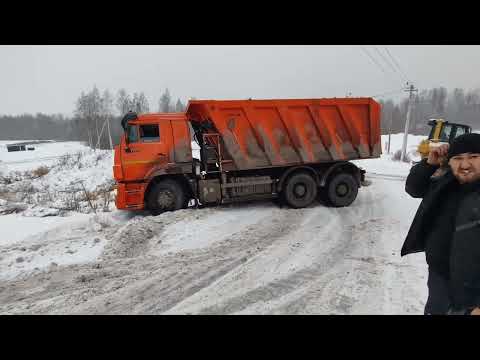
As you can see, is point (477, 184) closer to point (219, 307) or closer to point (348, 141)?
point (219, 307)

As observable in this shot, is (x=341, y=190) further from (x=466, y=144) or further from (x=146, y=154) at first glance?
(x=466, y=144)

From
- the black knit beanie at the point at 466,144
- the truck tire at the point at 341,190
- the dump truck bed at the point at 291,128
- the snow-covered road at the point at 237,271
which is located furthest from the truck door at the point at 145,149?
the black knit beanie at the point at 466,144

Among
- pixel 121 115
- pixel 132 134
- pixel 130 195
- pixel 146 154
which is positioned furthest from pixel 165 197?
pixel 121 115

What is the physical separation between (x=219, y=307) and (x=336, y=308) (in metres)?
1.30

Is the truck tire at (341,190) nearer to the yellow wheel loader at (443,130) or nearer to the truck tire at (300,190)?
the truck tire at (300,190)

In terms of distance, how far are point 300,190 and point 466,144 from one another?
536cm

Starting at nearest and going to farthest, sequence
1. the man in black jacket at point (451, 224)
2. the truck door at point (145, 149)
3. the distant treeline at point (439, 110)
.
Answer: the man in black jacket at point (451, 224) → the truck door at point (145, 149) → the distant treeline at point (439, 110)

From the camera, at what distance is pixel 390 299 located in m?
3.24

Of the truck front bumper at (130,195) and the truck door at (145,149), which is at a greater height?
the truck door at (145,149)

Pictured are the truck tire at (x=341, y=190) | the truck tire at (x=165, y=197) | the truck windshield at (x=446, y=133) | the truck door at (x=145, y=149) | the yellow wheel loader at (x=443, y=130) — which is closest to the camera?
the truck door at (x=145, y=149)

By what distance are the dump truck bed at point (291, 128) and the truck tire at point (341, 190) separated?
52 centimetres

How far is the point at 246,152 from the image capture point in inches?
264

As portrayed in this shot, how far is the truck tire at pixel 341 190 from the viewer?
7146mm
